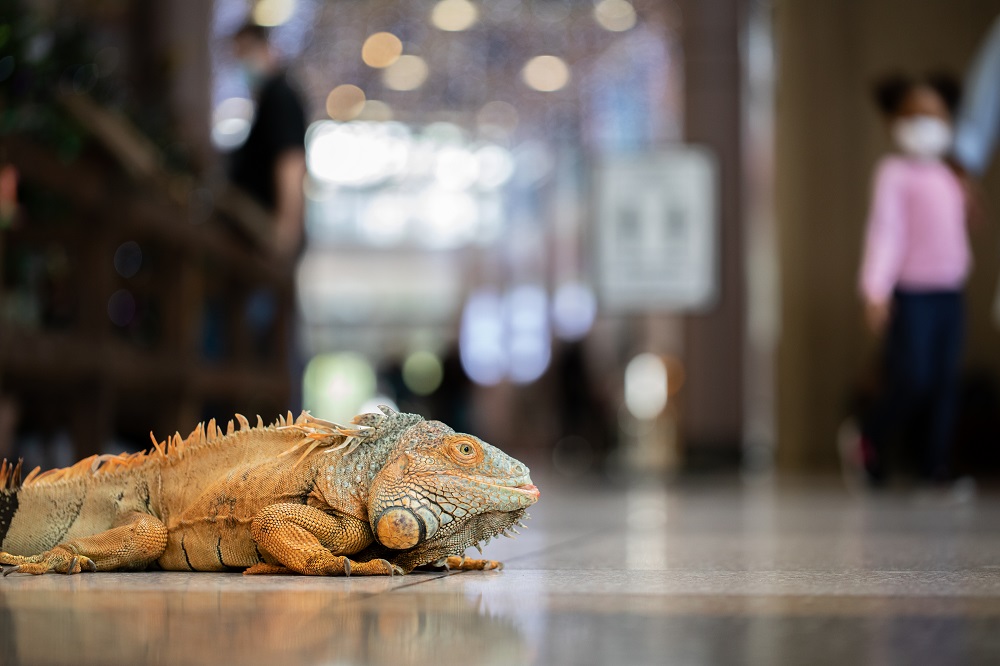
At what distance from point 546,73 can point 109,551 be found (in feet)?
80.6

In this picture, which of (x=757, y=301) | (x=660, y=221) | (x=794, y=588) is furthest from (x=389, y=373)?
(x=794, y=588)

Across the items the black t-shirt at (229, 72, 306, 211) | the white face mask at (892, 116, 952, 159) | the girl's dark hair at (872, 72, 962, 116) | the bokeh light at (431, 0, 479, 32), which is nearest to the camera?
the black t-shirt at (229, 72, 306, 211)

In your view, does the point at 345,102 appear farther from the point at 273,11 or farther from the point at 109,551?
the point at 109,551

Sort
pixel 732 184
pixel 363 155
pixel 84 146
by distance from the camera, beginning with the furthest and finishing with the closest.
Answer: pixel 363 155, pixel 732 184, pixel 84 146

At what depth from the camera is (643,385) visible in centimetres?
2708

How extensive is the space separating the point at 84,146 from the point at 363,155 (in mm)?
34651

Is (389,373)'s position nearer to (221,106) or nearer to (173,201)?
(221,106)

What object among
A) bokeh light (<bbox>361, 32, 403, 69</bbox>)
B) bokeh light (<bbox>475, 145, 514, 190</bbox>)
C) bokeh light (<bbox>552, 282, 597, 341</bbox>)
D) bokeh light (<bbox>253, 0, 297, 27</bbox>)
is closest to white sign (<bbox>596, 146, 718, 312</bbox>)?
bokeh light (<bbox>253, 0, 297, 27</bbox>)

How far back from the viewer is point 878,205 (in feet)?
27.3

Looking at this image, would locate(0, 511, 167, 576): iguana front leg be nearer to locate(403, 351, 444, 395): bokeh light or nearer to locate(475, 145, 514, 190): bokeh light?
locate(403, 351, 444, 395): bokeh light

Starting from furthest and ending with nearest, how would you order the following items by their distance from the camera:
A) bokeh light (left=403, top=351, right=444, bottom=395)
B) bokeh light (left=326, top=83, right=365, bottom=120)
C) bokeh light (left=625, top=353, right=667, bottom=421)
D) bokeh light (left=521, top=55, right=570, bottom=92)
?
1. bokeh light (left=403, top=351, right=444, bottom=395)
2. bokeh light (left=625, top=353, right=667, bottom=421)
3. bokeh light (left=326, top=83, right=365, bottom=120)
4. bokeh light (left=521, top=55, right=570, bottom=92)

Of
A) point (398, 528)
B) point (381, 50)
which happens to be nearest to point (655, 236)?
point (398, 528)

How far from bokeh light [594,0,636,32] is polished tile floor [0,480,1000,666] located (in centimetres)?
1437

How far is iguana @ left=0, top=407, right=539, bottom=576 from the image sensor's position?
110 inches
